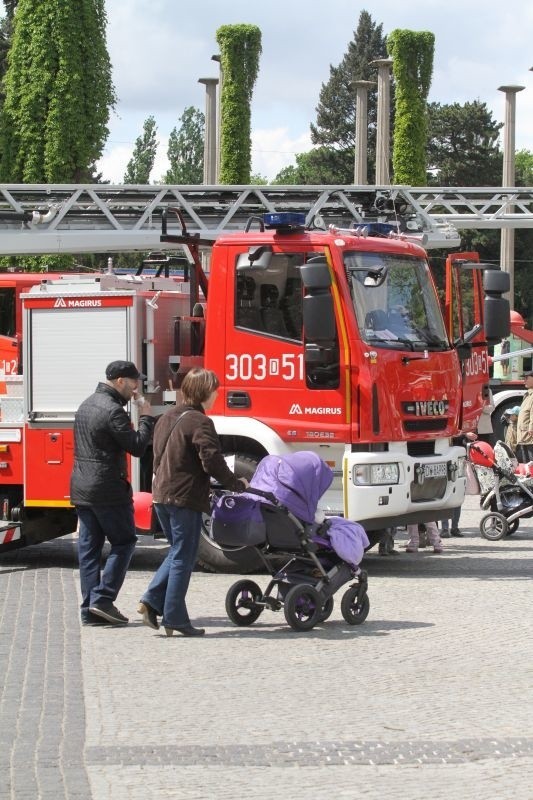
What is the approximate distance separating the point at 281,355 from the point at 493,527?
4.55 m

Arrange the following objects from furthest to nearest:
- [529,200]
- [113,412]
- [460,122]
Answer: [460,122], [529,200], [113,412]

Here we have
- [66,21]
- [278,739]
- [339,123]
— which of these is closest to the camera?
[278,739]

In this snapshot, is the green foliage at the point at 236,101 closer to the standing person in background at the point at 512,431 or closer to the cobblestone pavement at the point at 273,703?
the standing person in background at the point at 512,431

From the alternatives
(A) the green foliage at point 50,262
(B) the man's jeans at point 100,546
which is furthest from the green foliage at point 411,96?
(B) the man's jeans at point 100,546

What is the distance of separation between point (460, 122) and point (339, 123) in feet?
45.0

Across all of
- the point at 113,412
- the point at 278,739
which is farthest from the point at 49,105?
the point at 278,739

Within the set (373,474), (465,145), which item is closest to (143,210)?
(373,474)

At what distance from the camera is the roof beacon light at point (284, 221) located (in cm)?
1241

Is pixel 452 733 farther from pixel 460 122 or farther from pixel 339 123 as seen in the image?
pixel 339 123

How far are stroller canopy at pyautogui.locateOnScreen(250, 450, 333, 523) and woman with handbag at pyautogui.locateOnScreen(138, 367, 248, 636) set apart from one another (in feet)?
1.22

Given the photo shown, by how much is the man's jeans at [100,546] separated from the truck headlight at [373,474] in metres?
2.73

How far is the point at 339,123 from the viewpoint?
83500 mm

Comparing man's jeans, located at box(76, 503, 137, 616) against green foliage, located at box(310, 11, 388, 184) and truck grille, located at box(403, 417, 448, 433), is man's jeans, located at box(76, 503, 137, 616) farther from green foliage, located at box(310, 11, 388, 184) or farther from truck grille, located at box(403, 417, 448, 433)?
green foliage, located at box(310, 11, 388, 184)

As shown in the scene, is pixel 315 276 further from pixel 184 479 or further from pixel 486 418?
pixel 486 418
